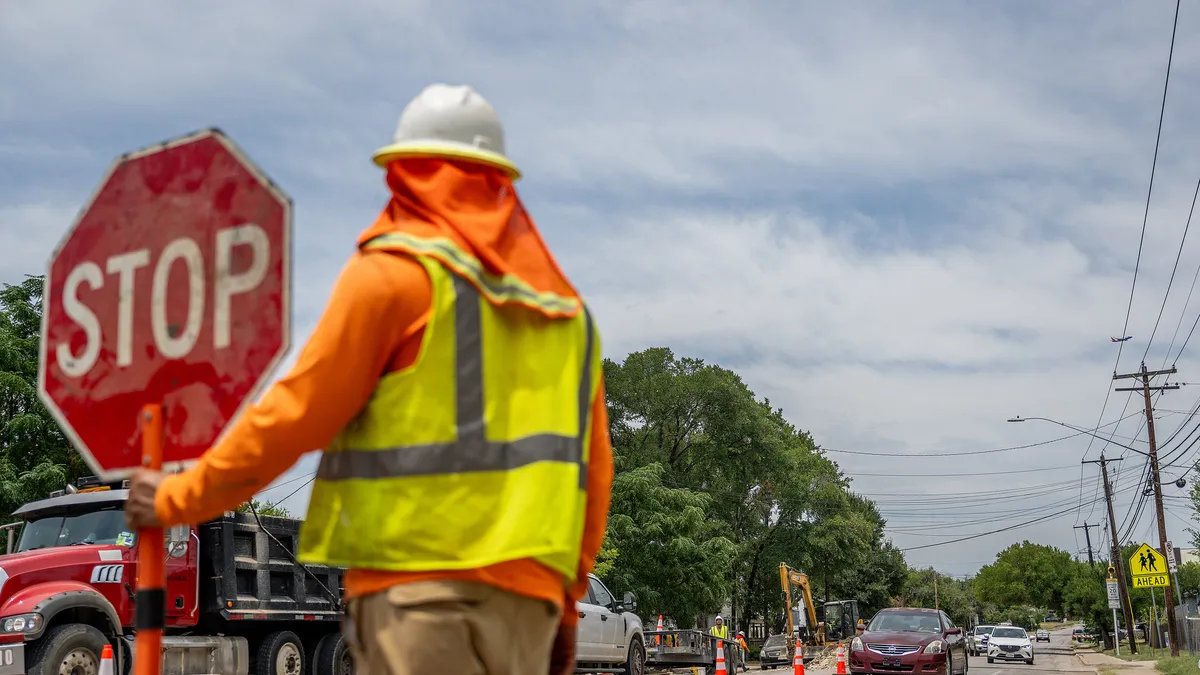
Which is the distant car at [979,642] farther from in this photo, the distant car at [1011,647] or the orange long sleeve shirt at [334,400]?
the orange long sleeve shirt at [334,400]

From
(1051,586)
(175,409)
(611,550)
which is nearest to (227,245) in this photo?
(175,409)

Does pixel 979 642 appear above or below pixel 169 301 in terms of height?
below

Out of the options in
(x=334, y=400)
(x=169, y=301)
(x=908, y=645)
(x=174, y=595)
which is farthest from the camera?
(x=908, y=645)

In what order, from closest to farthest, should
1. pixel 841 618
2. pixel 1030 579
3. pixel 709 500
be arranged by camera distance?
pixel 709 500
pixel 841 618
pixel 1030 579

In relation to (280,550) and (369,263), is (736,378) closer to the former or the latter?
(280,550)

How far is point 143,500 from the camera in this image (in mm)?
2342

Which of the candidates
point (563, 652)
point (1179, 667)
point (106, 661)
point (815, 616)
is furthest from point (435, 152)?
point (815, 616)

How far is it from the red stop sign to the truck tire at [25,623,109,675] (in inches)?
411

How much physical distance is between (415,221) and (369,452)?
1.60 ft

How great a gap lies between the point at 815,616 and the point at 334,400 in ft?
138

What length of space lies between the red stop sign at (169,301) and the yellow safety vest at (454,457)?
244 millimetres


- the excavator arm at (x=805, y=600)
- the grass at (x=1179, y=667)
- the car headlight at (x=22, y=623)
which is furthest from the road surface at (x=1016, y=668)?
the car headlight at (x=22, y=623)

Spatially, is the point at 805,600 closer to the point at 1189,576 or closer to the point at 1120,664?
the point at 1120,664

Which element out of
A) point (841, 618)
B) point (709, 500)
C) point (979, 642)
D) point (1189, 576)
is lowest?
point (979, 642)
